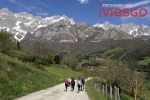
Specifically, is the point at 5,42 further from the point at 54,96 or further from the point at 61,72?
the point at 54,96

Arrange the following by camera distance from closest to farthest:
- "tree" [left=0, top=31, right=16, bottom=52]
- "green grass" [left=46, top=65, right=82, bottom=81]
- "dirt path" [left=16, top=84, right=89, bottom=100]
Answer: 1. "dirt path" [left=16, top=84, right=89, bottom=100]
2. "tree" [left=0, top=31, right=16, bottom=52]
3. "green grass" [left=46, top=65, right=82, bottom=81]

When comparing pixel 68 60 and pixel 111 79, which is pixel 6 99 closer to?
pixel 111 79

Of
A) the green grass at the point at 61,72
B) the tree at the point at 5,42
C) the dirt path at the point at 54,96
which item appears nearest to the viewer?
the dirt path at the point at 54,96

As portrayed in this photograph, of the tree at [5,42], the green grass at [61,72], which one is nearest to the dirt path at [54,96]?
the green grass at [61,72]

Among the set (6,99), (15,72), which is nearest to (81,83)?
(15,72)

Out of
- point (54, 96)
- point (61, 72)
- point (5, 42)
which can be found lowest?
point (61, 72)

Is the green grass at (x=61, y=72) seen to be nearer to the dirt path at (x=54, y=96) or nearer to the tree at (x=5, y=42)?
the tree at (x=5, y=42)

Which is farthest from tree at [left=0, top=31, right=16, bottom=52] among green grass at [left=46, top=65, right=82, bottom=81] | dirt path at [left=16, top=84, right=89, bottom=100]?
dirt path at [left=16, top=84, right=89, bottom=100]

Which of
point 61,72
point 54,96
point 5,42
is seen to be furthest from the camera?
point 61,72

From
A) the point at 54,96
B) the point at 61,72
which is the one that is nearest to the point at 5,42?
the point at 61,72

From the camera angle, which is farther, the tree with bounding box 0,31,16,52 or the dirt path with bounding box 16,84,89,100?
the tree with bounding box 0,31,16,52

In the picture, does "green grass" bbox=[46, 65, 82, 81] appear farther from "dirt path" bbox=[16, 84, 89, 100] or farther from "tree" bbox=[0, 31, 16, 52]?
"dirt path" bbox=[16, 84, 89, 100]

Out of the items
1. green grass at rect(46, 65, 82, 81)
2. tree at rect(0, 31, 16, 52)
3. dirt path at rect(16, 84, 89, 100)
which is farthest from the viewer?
green grass at rect(46, 65, 82, 81)

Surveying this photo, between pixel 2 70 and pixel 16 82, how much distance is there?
260cm
